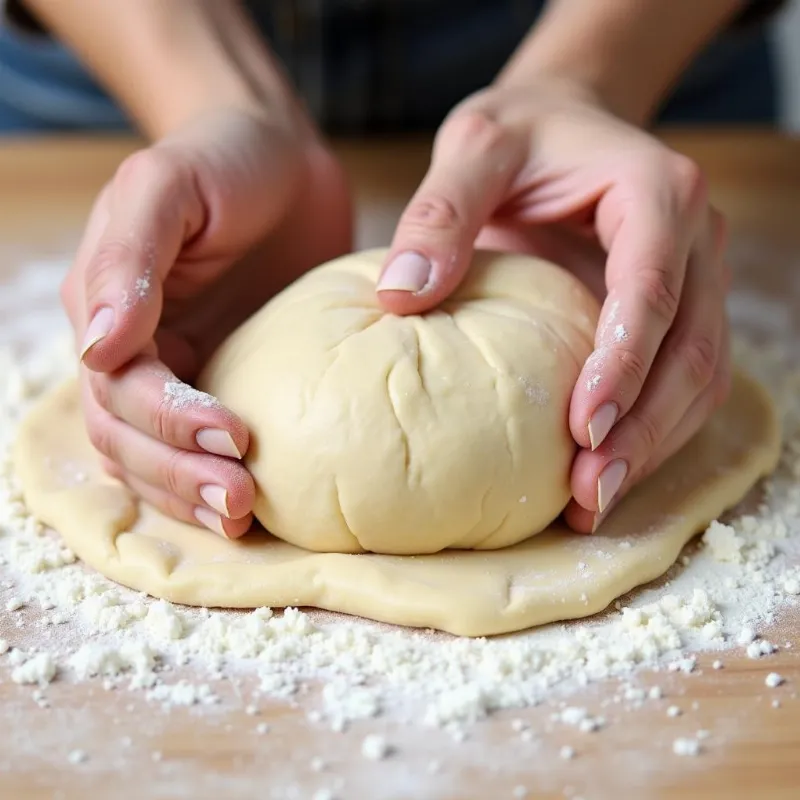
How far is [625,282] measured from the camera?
147 cm

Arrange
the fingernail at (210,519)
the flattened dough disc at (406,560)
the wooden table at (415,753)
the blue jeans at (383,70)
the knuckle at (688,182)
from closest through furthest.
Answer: the wooden table at (415,753), the flattened dough disc at (406,560), the fingernail at (210,519), the knuckle at (688,182), the blue jeans at (383,70)

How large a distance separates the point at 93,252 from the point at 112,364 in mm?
254

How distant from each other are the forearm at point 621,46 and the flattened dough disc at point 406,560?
0.78 meters

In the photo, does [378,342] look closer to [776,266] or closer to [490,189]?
[490,189]

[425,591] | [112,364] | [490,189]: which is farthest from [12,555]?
[490,189]

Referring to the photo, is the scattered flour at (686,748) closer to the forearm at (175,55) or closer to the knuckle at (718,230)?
the knuckle at (718,230)

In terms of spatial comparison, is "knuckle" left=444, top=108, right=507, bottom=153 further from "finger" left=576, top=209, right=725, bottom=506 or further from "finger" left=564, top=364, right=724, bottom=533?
"finger" left=564, top=364, right=724, bottom=533

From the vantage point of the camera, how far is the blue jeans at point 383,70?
252 cm

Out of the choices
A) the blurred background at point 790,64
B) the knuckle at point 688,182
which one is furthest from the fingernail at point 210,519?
the blurred background at point 790,64

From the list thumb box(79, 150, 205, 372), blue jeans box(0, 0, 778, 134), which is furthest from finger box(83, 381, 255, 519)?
blue jeans box(0, 0, 778, 134)

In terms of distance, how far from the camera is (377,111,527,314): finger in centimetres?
148

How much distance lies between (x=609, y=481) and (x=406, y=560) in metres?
0.31

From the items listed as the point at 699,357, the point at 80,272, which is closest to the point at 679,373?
the point at 699,357

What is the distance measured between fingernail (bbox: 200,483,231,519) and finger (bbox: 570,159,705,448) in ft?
1.64
